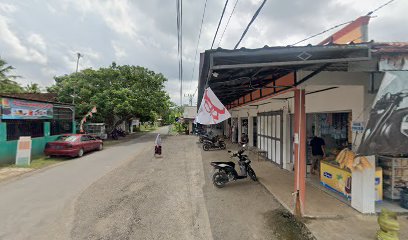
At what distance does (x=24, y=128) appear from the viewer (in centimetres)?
1198

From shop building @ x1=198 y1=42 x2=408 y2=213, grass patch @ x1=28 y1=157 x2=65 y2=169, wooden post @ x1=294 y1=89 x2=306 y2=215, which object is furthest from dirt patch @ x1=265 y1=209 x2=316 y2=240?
grass patch @ x1=28 y1=157 x2=65 y2=169

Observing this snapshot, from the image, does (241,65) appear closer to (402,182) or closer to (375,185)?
(375,185)

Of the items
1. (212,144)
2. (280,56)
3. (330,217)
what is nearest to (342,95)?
(280,56)

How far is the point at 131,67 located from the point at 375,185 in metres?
24.0

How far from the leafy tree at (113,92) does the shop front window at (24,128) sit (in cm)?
749

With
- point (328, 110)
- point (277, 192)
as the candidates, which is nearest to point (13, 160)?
point (277, 192)

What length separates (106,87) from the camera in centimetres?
2227

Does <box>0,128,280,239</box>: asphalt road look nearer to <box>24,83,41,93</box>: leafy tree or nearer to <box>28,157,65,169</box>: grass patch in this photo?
<box>28,157,65,169</box>: grass patch

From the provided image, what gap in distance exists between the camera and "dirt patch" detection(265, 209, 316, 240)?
4.02 m

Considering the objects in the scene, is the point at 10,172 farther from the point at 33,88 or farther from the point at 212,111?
the point at 33,88

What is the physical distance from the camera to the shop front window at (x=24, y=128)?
11152 millimetres

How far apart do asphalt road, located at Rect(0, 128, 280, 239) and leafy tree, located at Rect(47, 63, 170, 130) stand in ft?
43.1

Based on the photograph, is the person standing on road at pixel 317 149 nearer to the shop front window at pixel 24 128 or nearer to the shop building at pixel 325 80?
the shop building at pixel 325 80

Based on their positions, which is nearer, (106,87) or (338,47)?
(338,47)
